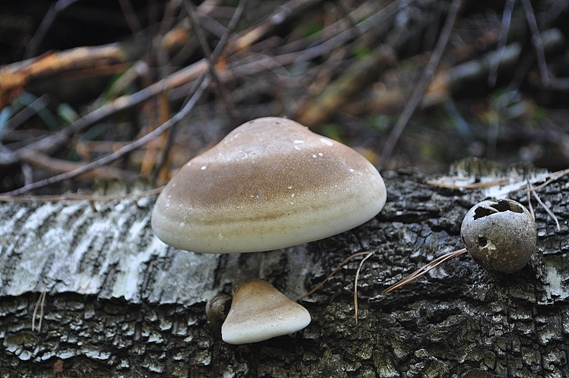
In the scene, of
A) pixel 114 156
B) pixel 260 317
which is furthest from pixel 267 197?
pixel 114 156

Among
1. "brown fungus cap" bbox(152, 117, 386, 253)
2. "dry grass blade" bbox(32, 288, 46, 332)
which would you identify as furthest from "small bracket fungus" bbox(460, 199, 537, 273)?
"dry grass blade" bbox(32, 288, 46, 332)

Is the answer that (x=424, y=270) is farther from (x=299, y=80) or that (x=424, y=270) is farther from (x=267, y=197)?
(x=299, y=80)

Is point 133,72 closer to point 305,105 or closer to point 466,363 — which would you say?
point 305,105

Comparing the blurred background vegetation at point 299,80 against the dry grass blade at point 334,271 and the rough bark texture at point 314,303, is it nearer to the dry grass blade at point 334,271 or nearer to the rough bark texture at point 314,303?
the rough bark texture at point 314,303

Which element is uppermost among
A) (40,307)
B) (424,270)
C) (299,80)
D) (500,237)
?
(500,237)

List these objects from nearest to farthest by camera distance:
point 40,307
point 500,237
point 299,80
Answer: point 500,237, point 40,307, point 299,80

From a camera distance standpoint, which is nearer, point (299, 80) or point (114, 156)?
point (114, 156)

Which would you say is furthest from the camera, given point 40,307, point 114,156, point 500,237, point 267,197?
point 114,156
